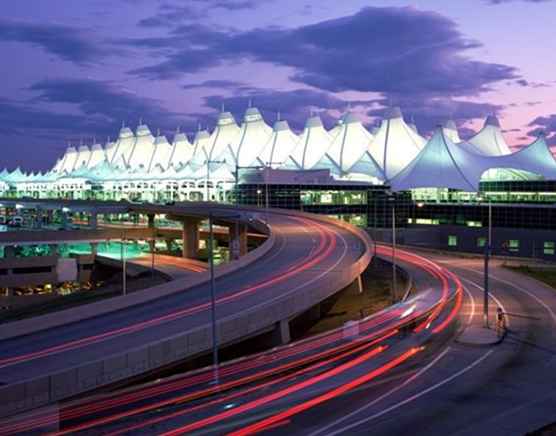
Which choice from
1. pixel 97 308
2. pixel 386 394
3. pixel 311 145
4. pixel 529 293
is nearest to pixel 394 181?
pixel 311 145

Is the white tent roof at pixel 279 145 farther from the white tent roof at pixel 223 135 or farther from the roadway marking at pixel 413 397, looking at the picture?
the roadway marking at pixel 413 397

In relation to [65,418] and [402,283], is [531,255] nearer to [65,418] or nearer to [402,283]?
[402,283]

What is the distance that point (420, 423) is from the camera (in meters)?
15.4

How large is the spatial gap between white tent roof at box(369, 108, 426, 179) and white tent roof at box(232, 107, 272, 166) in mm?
33716

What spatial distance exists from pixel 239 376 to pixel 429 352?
23.6 feet

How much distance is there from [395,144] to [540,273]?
62.1 meters

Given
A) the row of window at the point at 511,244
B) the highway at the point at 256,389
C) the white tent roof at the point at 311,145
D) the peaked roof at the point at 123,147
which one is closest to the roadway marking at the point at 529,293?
the highway at the point at 256,389

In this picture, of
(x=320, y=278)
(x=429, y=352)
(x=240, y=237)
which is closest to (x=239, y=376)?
(x=429, y=352)

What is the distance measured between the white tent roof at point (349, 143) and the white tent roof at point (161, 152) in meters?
62.2

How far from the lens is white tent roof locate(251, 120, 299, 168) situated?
12800 cm

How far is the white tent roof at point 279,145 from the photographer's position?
128 m

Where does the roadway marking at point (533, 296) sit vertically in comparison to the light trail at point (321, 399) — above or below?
below

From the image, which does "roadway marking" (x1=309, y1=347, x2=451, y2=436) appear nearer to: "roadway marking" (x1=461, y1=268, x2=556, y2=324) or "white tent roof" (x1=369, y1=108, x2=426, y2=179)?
"roadway marking" (x1=461, y1=268, x2=556, y2=324)

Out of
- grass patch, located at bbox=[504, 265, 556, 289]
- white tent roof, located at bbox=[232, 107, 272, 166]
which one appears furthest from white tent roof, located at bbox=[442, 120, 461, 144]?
grass patch, located at bbox=[504, 265, 556, 289]
